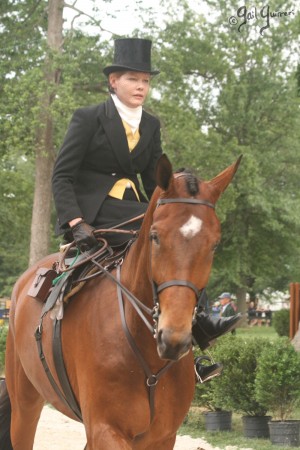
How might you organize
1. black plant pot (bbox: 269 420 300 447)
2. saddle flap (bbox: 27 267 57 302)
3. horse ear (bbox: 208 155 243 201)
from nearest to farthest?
horse ear (bbox: 208 155 243 201), saddle flap (bbox: 27 267 57 302), black plant pot (bbox: 269 420 300 447)

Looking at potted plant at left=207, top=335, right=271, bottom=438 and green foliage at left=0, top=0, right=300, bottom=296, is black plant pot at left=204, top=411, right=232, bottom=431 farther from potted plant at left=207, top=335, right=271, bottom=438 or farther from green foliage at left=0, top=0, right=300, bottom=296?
green foliage at left=0, top=0, right=300, bottom=296

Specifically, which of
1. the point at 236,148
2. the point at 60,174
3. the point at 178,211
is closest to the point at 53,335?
the point at 60,174

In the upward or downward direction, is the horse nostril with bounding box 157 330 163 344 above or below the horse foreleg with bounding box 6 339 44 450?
above

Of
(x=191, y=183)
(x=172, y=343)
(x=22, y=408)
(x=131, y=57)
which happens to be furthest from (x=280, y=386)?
(x=172, y=343)

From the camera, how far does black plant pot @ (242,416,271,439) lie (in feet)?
35.6

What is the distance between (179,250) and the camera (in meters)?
4.34

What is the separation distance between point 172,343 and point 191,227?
2.02 feet

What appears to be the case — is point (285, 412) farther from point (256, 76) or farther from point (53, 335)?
point (256, 76)

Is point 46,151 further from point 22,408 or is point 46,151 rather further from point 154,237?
point 154,237

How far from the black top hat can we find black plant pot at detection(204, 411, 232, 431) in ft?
21.7

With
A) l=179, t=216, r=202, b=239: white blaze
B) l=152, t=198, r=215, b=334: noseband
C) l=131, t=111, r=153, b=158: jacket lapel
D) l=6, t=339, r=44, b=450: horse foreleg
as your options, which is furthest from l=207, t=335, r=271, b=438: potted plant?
l=179, t=216, r=202, b=239: white blaze

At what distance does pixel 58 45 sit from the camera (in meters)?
27.4

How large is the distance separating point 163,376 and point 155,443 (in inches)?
17.1

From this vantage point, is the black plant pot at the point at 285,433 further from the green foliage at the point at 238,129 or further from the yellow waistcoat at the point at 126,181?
the green foliage at the point at 238,129
